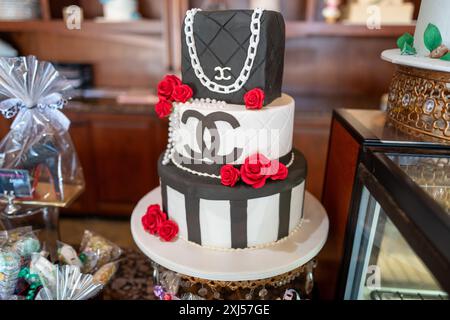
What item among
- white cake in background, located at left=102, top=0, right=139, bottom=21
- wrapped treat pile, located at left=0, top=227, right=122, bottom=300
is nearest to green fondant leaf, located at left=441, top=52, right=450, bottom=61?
wrapped treat pile, located at left=0, top=227, right=122, bottom=300

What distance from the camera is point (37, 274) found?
1.09 m

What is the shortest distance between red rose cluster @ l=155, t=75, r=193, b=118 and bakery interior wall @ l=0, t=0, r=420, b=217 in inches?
52.0

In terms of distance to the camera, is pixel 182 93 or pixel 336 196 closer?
pixel 182 93

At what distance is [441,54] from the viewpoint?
986mm

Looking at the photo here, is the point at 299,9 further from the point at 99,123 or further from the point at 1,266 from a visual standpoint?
the point at 1,266

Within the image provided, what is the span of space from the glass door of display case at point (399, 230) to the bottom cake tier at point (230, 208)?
0.64 ft

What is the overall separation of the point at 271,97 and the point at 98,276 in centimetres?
78

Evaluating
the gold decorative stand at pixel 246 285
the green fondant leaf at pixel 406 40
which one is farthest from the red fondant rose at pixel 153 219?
the green fondant leaf at pixel 406 40

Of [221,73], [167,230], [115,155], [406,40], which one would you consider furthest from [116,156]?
[406,40]

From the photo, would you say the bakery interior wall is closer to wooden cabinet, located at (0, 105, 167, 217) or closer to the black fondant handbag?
wooden cabinet, located at (0, 105, 167, 217)

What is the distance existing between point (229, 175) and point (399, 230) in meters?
0.44

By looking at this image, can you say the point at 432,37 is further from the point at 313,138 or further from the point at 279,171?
the point at 313,138

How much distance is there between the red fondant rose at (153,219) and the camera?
45.7 inches

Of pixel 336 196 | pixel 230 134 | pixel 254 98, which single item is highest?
pixel 254 98
